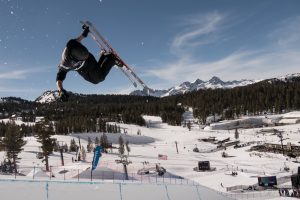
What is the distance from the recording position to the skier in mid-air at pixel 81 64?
802 cm

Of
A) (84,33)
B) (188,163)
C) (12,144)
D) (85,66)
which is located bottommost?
(188,163)

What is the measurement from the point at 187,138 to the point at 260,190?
10196cm

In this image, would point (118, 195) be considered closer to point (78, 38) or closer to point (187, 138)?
point (78, 38)

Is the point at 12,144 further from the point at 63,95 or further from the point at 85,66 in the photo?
the point at 85,66

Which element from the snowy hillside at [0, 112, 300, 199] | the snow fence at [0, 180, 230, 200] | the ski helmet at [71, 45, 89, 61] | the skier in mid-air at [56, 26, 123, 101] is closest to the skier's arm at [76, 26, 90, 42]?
the skier in mid-air at [56, 26, 123, 101]

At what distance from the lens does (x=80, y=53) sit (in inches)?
315

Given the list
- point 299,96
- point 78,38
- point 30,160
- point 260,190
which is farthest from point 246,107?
point 78,38

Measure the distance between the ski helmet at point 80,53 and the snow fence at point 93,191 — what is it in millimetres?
13692

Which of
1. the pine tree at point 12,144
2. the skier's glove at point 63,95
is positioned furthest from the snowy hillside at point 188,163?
the skier's glove at point 63,95

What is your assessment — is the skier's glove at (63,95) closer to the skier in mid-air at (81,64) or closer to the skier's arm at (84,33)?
the skier in mid-air at (81,64)

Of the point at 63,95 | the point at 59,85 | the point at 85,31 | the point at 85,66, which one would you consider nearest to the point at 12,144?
the point at 59,85

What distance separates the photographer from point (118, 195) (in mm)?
24891

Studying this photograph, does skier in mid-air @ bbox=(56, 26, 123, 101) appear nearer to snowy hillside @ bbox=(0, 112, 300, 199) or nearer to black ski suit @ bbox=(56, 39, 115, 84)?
black ski suit @ bbox=(56, 39, 115, 84)

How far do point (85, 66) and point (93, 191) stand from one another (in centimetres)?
1651
